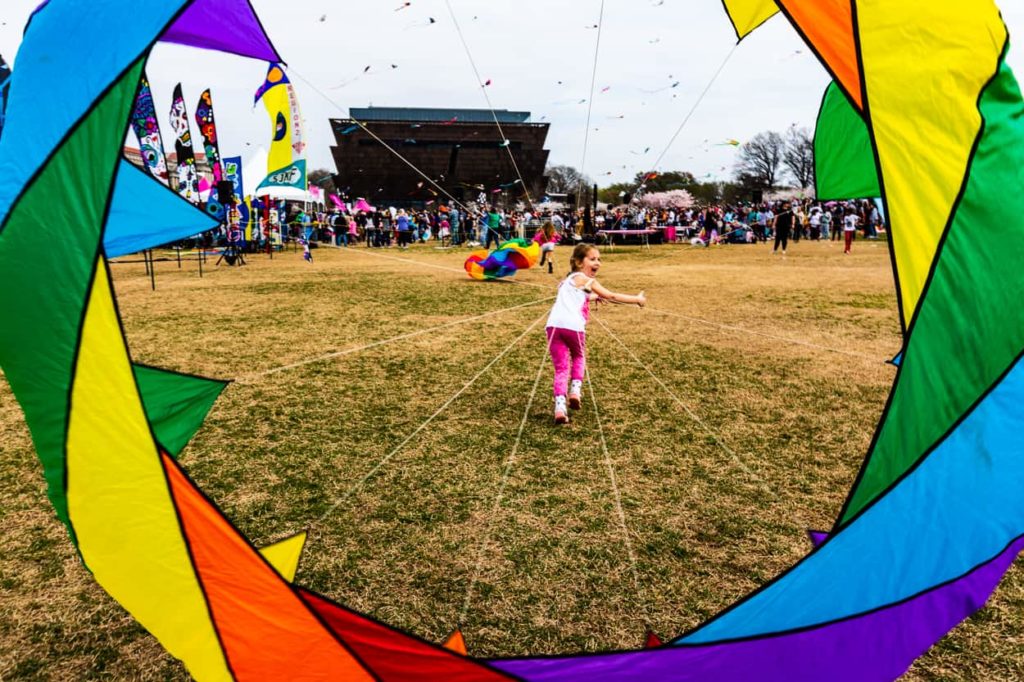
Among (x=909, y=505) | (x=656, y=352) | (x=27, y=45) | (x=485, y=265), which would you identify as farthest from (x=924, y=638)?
(x=485, y=265)

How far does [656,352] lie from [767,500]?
11.9ft

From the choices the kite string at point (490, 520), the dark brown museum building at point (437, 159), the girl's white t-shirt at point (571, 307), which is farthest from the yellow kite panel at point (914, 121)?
the dark brown museum building at point (437, 159)

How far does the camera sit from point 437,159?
48.7 meters

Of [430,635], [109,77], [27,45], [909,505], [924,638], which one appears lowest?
[430,635]

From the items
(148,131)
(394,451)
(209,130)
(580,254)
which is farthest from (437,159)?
(394,451)

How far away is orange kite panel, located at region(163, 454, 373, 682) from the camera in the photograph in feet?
7.00

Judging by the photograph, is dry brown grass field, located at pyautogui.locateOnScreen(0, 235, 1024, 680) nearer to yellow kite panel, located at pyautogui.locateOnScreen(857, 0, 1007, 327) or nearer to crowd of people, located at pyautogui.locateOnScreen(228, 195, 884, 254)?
yellow kite panel, located at pyautogui.locateOnScreen(857, 0, 1007, 327)

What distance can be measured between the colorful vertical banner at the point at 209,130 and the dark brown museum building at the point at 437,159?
1142 inches

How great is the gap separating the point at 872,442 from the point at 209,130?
660 inches

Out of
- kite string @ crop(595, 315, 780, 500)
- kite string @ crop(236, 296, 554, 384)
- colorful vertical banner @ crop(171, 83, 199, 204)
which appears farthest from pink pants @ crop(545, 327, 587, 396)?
colorful vertical banner @ crop(171, 83, 199, 204)

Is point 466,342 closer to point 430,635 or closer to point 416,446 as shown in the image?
point 416,446

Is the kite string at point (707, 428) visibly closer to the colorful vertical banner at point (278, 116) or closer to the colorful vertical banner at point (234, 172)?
the colorful vertical banner at point (278, 116)

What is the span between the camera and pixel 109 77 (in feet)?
7.49

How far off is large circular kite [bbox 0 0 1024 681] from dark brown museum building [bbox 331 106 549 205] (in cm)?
4361
